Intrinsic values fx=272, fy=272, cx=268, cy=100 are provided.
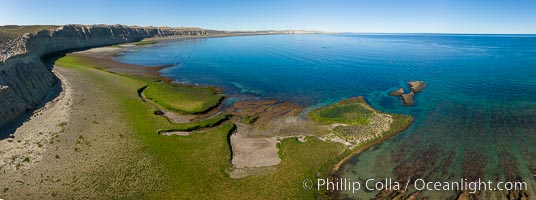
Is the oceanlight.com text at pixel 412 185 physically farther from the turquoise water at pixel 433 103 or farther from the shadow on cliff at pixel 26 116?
the shadow on cliff at pixel 26 116

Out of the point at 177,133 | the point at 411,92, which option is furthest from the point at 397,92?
the point at 177,133

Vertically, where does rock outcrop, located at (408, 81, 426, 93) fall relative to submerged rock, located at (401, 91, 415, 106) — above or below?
above

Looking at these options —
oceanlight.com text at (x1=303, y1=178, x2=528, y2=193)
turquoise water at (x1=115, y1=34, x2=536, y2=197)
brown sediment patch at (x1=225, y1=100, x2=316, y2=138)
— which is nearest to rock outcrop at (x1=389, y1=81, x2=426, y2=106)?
turquoise water at (x1=115, y1=34, x2=536, y2=197)

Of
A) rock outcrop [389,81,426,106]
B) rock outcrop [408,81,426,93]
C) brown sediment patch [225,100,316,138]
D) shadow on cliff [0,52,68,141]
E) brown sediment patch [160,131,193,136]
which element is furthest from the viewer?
rock outcrop [408,81,426,93]

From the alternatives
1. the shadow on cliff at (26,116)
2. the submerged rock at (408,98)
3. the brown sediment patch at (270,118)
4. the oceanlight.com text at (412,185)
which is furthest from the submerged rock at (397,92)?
the shadow on cliff at (26,116)

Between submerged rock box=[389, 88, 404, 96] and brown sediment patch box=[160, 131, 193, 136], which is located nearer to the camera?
brown sediment patch box=[160, 131, 193, 136]

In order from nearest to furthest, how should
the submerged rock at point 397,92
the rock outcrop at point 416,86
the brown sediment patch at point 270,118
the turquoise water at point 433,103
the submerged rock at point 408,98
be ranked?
1. the turquoise water at point 433,103
2. the brown sediment patch at point 270,118
3. the submerged rock at point 408,98
4. the submerged rock at point 397,92
5. the rock outcrop at point 416,86

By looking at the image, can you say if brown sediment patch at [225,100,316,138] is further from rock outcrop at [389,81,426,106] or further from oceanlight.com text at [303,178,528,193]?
rock outcrop at [389,81,426,106]

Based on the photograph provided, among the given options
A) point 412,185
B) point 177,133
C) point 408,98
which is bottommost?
point 412,185

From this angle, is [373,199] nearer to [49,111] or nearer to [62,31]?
[49,111]

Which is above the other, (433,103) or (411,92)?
(411,92)

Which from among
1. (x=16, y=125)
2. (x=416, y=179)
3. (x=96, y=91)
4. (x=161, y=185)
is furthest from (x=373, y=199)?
(x=96, y=91)

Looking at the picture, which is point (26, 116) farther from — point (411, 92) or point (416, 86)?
point (416, 86)
